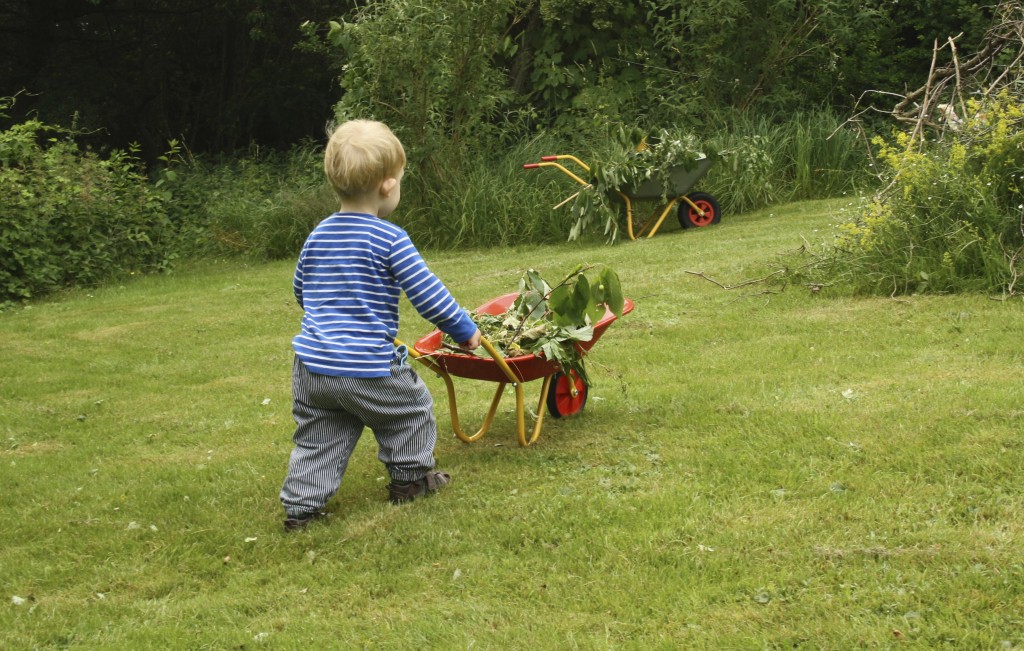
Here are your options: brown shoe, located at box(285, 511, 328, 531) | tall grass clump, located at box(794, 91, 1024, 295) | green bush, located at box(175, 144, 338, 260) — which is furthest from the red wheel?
green bush, located at box(175, 144, 338, 260)

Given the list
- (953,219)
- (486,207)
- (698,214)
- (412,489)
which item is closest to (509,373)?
(412,489)

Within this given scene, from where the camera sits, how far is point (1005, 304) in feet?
20.1

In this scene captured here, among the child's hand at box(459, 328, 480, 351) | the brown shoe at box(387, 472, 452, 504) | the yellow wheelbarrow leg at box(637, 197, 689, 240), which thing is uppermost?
the child's hand at box(459, 328, 480, 351)

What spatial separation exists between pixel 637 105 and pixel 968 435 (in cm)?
1049

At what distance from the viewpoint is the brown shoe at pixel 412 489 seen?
13.6ft

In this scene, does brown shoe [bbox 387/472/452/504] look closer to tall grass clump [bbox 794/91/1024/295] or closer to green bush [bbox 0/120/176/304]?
tall grass clump [bbox 794/91/1024/295]

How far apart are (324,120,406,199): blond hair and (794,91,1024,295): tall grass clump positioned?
400 centimetres

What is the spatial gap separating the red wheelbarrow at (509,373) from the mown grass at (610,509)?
0.10 meters

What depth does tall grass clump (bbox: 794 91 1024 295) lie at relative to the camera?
21.4ft

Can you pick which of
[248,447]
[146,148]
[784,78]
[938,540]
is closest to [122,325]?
[248,447]

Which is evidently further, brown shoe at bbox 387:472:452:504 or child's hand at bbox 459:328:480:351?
brown shoe at bbox 387:472:452:504

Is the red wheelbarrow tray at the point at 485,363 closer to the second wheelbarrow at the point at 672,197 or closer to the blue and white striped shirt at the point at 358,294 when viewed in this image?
the blue and white striped shirt at the point at 358,294

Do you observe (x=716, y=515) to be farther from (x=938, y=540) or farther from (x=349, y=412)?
(x=349, y=412)

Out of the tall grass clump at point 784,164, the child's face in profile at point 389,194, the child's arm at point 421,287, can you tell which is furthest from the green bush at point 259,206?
the child's arm at point 421,287
